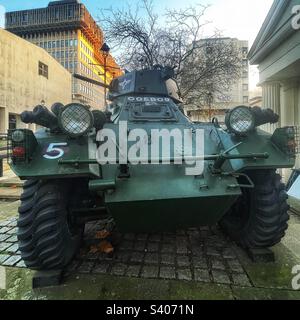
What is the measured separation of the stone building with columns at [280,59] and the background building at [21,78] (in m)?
18.3

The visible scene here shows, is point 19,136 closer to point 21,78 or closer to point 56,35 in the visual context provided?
point 21,78

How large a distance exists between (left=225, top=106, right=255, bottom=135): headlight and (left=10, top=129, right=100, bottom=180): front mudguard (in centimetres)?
142

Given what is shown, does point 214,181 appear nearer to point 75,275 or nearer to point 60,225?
point 60,225

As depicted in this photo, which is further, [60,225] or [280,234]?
[280,234]

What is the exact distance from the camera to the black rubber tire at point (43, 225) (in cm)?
281

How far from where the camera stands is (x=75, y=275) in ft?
10.1

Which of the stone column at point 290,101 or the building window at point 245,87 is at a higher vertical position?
the building window at point 245,87

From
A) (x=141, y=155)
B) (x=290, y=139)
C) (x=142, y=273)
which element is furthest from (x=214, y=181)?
(x=142, y=273)

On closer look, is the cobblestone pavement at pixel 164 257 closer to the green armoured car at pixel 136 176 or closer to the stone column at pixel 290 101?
the green armoured car at pixel 136 176

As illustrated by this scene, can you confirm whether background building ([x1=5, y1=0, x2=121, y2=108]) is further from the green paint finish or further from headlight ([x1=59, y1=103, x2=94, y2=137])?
the green paint finish

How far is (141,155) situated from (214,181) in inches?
28.9

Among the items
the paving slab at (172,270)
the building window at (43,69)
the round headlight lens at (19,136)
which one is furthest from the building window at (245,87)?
the round headlight lens at (19,136)

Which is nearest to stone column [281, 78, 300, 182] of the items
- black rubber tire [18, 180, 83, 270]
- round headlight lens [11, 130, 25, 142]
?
black rubber tire [18, 180, 83, 270]
